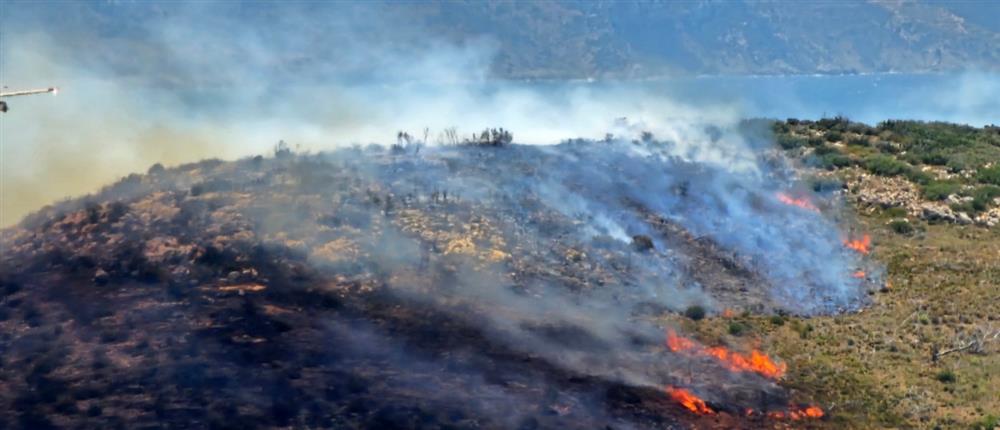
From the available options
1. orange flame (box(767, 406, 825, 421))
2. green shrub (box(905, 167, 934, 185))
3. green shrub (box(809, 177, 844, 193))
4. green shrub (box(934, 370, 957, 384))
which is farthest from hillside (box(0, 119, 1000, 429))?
green shrub (box(905, 167, 934, 185))

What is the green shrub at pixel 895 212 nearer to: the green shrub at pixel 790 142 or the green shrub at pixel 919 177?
the green shrub at pixel 919 177

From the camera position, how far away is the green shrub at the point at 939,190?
78.1 meters

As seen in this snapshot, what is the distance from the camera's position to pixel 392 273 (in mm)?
51875

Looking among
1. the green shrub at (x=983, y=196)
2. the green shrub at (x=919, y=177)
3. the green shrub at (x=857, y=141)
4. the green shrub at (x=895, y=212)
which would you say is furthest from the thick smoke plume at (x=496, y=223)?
the green shrub at (x=983, y=196)

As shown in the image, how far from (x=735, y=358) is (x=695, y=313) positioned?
5014mm

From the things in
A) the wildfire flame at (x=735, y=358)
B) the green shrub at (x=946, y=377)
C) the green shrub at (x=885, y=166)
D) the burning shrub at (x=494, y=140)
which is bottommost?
the green shrub at (x=946, y=377)

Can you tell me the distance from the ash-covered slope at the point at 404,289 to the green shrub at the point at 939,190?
13.6m

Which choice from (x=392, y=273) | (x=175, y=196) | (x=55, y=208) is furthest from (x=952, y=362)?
(x=55, y=208)

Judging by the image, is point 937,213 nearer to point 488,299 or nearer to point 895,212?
point 895,212

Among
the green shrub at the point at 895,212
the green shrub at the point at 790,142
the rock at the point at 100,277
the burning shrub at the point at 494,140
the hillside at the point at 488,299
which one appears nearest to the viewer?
the hillside at the point at 488,299

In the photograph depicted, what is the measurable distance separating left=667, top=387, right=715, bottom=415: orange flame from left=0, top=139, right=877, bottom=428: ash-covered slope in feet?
1.69

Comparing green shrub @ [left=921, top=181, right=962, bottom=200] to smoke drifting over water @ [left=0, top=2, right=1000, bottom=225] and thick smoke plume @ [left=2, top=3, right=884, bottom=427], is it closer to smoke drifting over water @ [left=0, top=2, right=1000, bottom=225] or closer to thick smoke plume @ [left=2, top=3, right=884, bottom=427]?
thick smoke plume @ [left=2, top=3, right=884, bottom=427]

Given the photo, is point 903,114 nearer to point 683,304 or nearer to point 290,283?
point 683,304

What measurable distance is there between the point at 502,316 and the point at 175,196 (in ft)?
75.1
